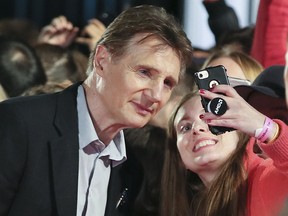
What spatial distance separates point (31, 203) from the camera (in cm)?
226

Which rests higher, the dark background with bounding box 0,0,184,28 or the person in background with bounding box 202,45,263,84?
the person in background with bounding box 202,45,263,84

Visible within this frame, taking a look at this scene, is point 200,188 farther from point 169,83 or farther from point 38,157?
point 38,157

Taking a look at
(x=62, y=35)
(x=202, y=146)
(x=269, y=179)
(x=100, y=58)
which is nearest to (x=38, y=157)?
(x=100, y=58)

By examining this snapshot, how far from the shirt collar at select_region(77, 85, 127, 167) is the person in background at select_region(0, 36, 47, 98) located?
110 centimetres

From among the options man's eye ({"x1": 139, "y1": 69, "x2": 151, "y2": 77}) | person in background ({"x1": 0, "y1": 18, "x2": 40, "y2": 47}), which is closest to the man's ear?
man's eye ({"x1": 139, "y1": 69, "x2": 151, "y2": 77})

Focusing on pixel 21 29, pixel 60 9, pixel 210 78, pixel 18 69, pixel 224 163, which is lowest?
pixel 60 9

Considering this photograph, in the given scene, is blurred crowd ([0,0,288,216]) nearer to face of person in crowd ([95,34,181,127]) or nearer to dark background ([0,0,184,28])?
face of person in crowd ([95,34,181,127])

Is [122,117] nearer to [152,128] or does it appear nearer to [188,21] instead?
[152,128]

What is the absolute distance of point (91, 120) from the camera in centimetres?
237

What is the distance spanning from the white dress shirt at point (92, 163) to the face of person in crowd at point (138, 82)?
8 cm

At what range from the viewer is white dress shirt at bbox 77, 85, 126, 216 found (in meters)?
2.35

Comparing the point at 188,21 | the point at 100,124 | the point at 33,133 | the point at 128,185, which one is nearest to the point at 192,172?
the point at 128,185

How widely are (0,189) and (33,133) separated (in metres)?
0.17

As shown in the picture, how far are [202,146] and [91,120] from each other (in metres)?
0.33
